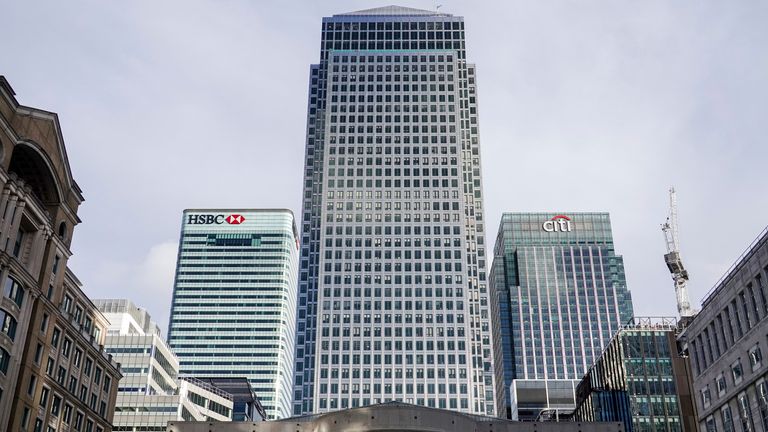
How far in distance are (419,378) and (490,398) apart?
20292 mm

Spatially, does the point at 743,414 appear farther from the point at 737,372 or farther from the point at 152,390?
the point at 152,390

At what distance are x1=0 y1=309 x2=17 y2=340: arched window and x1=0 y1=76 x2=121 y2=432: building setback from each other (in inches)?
3.8

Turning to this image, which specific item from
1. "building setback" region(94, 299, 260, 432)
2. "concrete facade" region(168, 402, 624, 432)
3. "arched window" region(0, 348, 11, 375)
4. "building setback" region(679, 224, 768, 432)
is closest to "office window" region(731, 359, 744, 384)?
"building setback" region(679, 224, 768, 432)

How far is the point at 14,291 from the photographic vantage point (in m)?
80.0

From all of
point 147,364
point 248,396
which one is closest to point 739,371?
point 147,364

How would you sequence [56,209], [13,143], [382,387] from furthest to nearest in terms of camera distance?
[382,387]
[56,209]
[13,143]

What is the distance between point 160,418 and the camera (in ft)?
502

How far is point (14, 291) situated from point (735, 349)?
74.4 metres

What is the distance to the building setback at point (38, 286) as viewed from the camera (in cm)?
7819

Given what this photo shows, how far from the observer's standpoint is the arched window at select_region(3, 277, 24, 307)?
78438 millimetres

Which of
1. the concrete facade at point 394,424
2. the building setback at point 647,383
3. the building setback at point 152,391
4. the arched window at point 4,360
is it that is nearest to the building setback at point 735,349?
the concrete facade at point 394,424

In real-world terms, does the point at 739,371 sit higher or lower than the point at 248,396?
lower

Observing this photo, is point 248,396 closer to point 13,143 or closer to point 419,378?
point 419,378

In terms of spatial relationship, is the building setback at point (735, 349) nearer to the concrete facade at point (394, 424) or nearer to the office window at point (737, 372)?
the office window at point (737, 372)
